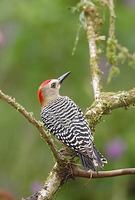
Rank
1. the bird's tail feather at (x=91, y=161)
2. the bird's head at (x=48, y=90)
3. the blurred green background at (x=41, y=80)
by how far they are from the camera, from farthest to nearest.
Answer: the blurred green background at (x=41, y=80)
the bird's head at (x=48, y=90)
the bird's tail feather at (x=91, y=161)

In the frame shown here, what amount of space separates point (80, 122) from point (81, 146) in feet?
0.49

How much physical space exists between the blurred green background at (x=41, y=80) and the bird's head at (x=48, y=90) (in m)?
0.92

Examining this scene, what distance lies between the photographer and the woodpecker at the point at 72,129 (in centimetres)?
442

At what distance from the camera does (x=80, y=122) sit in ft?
14.8

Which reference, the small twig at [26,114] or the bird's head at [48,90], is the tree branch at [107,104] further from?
the bird's head at [48,90]

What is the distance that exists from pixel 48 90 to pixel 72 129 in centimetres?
108

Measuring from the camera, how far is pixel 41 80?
698 centimetres

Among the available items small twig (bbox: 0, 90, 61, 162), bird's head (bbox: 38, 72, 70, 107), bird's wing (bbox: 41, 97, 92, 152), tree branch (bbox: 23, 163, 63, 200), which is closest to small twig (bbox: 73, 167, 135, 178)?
tree branch (bbox: 23, 163, 63, 200)

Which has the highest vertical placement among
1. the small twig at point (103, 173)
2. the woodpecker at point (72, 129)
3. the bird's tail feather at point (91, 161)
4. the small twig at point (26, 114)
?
the small twig at point (26, 114)

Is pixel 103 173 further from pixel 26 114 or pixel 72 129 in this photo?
pixel 72 129

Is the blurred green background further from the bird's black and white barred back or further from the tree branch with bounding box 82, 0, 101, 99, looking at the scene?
the bird's black and white barred back

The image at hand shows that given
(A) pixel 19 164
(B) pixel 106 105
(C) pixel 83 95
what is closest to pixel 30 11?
(C) pixel 83 95

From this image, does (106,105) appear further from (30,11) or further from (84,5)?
(30,11)

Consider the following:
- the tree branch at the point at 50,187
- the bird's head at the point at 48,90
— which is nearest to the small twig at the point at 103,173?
the tree branch at the point at 50,187
